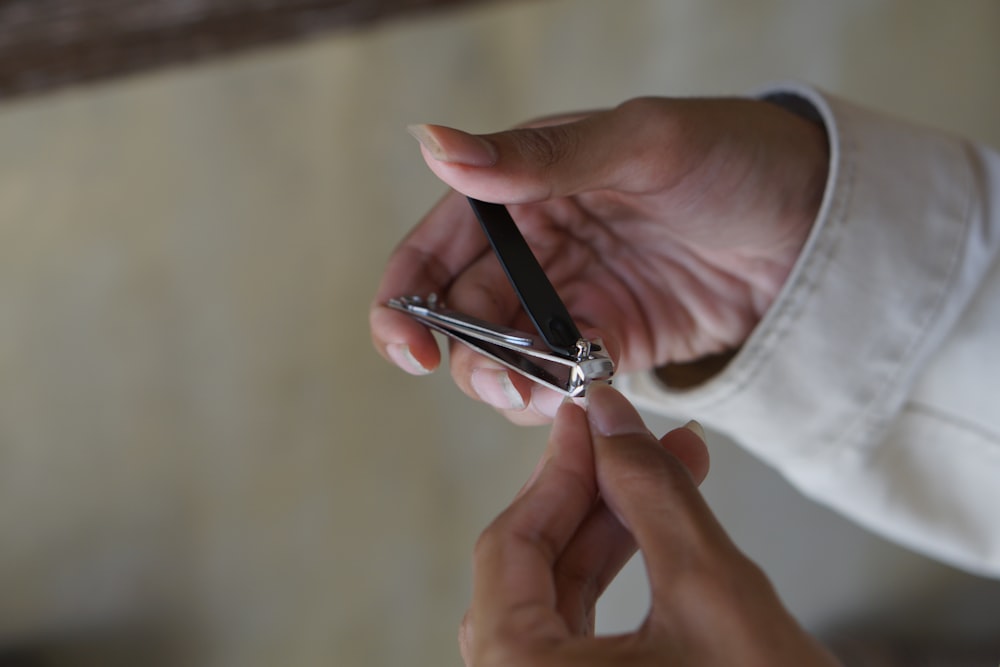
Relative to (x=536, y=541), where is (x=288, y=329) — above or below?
below

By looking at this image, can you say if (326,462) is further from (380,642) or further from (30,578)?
(30,578)

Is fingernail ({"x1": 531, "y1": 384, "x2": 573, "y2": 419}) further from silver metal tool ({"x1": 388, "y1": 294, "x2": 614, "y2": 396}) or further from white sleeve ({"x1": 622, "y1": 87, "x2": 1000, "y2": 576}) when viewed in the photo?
white sleeve ({"x1": 622, "y1": 87, "x2": 1000, "y2": 576})

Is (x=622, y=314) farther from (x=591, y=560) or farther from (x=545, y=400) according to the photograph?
(x=591, y=560)

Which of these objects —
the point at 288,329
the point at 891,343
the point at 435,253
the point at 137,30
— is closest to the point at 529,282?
the point at 435,253

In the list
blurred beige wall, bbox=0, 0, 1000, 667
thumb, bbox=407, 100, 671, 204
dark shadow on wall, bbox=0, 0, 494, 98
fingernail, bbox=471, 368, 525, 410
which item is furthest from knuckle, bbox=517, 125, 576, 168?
dark shadow on wall, bbox=0, 0, 494, 98

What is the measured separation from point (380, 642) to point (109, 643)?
32 centimetres

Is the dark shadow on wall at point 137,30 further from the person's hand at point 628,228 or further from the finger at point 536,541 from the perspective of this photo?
the finger at point 536,541

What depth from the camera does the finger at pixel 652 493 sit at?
11.1 inches

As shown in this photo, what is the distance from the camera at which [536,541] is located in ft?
1.04

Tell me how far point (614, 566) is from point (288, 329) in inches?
29.7

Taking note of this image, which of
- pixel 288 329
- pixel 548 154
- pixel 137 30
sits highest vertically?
pixel 137 30

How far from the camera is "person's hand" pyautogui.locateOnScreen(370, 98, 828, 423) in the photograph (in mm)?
426

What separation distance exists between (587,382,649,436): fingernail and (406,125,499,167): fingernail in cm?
13

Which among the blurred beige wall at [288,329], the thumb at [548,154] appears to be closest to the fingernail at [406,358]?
the thumb at [548,154]
